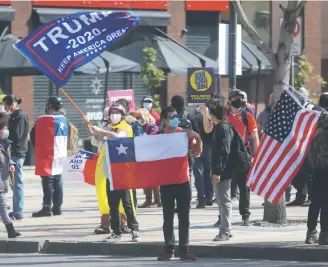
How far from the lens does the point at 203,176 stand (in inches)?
752

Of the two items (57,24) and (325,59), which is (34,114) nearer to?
(325,59)

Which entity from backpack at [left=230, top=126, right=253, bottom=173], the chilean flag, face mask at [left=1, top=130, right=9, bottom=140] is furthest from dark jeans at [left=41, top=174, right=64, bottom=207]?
backpack at [left=230, top=126, right=253, bottom=173]

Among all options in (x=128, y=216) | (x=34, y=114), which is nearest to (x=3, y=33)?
(x=34, y=114)

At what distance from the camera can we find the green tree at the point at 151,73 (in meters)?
33.0

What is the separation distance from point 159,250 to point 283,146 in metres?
1.94

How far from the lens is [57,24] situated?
14.9 m

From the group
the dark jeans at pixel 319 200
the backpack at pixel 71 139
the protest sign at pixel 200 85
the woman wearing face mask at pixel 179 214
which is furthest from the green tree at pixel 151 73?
the woman wearing face mask at pixel 179 214

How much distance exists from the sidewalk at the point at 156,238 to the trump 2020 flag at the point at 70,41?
2.10 meters

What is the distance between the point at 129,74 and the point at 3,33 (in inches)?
186

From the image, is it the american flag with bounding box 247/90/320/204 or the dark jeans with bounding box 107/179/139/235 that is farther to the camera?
the dark jeans with bounding box 107/179/139/235

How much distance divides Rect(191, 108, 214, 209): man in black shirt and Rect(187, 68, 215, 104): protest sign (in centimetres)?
33

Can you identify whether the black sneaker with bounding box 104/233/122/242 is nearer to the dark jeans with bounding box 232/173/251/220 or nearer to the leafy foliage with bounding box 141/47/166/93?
the dark jeans with bounding box 232/173/251/220

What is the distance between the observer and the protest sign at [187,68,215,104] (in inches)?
760

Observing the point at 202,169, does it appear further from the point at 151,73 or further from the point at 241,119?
the point at 151,73
